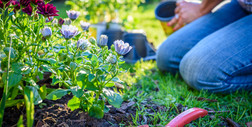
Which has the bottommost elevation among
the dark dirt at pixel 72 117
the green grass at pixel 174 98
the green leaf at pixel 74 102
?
the green grass at pixel 174 98

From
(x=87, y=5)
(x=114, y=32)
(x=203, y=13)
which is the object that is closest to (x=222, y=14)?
(x=203, y=13)

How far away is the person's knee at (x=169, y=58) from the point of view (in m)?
1.81

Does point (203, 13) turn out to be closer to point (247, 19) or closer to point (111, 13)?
point (247, 19)

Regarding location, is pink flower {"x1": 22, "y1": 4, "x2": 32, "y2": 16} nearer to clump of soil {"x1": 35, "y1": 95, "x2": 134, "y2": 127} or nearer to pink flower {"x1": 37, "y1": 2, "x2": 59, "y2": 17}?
pink flower {"x1": 37, "y1": 2, "x2": 59, "y2": 17}

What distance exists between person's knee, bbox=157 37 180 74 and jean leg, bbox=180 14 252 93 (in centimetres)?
27

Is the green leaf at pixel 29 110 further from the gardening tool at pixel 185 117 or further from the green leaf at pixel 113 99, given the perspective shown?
the gardening tool at pixel 185 117

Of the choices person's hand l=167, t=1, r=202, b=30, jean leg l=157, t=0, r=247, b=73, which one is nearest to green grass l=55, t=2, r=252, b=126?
jean leg l=157, t=0, r=247, b=73

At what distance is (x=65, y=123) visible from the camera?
100 centimetres

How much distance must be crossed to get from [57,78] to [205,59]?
91 centimetres

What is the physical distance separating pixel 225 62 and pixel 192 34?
1.65 feet

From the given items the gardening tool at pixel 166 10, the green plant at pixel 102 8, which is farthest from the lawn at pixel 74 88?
the green plant at pixel 102 8

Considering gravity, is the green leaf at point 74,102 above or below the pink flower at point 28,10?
below

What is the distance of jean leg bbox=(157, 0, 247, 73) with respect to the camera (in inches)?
71.0

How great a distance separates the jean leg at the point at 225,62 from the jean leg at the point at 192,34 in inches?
10.5
